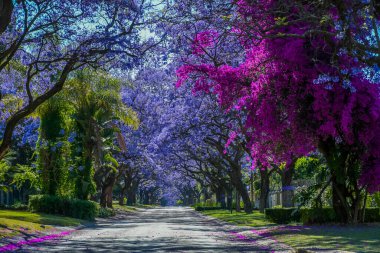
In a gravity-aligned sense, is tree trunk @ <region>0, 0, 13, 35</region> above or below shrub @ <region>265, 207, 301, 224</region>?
above

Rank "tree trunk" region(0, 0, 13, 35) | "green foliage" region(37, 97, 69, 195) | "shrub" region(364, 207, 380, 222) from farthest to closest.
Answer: "green foliage" region(37, 97, 69, 195) → "shrub" region(364, 207, 380, 222) → "tree trunk" region(0, 0, 13, 35)

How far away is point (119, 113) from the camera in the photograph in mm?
36062

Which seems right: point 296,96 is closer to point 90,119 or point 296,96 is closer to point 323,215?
point 323,215

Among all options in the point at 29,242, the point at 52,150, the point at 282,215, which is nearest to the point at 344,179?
the point at 282,215

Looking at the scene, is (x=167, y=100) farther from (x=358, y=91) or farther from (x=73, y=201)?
(x=358, y=91)

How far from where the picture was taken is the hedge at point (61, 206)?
3198cm

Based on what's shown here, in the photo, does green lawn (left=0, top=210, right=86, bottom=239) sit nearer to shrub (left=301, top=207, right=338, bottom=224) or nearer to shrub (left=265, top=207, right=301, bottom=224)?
shrub (left=265, top=207, right=301, bottom=224)

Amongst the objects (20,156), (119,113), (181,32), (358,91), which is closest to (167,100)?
(119,113)

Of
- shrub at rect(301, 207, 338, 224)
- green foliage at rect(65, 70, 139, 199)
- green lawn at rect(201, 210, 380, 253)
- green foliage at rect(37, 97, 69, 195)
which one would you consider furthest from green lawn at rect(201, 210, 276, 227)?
green foliage at rect(37, 97, 69, 195)

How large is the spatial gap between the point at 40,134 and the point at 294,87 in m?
19.9

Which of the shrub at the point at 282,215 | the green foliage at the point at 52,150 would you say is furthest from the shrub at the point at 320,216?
the green foliage at the point at 52,150

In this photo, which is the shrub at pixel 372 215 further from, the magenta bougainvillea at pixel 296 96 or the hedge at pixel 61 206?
the hedge at pixel 61 206

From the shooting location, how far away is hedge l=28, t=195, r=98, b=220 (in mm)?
31984

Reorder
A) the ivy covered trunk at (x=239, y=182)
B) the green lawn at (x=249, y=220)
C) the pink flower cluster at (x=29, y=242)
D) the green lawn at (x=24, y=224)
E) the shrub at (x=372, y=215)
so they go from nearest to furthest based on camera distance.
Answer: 1. the pink flower cluster at (x=29, y=242)
2. the green lawn at (x=24, y=224)
3. the shrub at (x=372, y=215)
4. the green lawn at (x=249, y=220)
5. the ivy covered trunk at (x=239, y=182)
